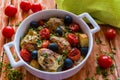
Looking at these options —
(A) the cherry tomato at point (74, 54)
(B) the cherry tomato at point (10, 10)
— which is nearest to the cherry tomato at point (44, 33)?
(A) the cherry tomato at point (74, 54)

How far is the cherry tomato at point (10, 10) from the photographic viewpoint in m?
1.05

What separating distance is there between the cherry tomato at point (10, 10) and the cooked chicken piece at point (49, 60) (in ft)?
0.96

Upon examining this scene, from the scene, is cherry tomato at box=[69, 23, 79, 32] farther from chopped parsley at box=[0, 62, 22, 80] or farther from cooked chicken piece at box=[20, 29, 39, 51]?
chopped parsley at box=[0, 62, 22, 80]

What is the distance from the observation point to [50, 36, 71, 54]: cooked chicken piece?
2.82 ft

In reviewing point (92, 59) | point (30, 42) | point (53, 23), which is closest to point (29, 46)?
point (30, 42)

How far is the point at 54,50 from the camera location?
0.86m

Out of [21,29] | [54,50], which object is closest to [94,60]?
[54,50]

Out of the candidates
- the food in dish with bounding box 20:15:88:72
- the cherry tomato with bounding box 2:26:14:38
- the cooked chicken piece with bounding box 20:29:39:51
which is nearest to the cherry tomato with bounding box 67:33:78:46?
the food in dish with bounding box 20:15:88:72

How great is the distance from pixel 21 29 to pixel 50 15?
0.13 metres

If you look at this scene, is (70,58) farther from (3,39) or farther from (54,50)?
(3,39)

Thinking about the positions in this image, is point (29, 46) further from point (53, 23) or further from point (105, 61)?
point (105, 61)

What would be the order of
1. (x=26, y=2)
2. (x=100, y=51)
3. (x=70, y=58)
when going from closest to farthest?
(x=70, y=58), (x=100, y=51), (x=26, y=2)

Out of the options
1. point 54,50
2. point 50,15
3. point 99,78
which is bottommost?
point 99,78

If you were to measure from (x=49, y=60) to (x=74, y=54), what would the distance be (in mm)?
87
